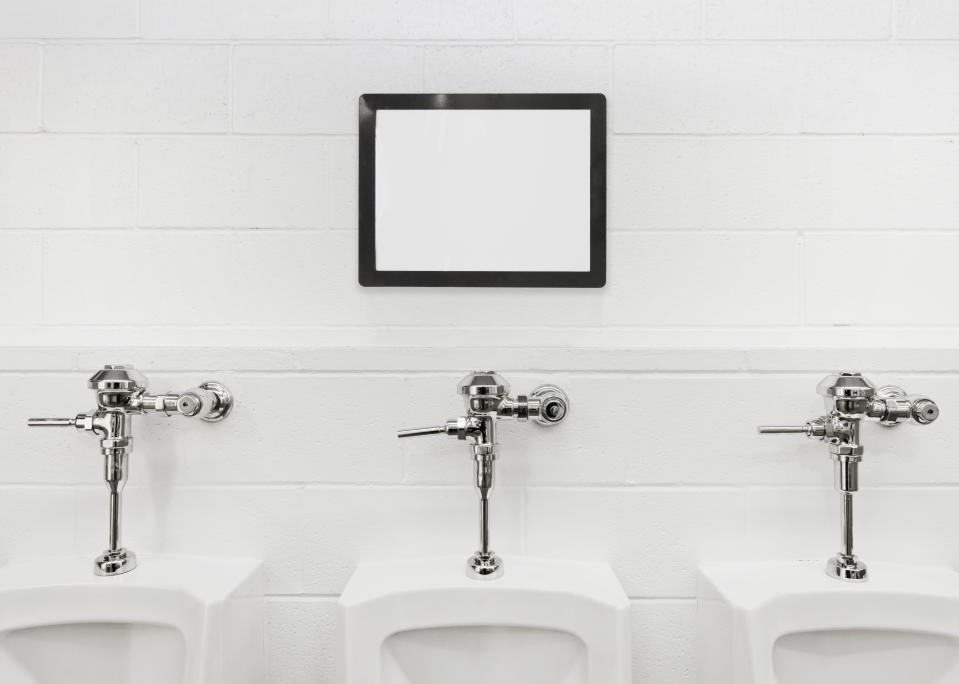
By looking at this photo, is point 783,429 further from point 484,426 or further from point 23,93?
point 23,93

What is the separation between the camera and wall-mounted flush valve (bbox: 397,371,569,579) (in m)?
0.90

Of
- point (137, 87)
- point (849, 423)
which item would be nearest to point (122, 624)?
point (137, 87)

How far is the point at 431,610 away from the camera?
863 mm

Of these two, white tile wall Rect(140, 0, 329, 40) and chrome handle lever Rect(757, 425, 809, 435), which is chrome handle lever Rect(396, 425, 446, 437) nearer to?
chrome handle lever Rect(757, 425, 809, 435)

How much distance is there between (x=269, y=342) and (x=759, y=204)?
0.87m

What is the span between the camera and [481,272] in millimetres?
1019

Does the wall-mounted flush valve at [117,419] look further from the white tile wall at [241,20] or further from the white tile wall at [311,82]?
the white tile wall at [241,20]

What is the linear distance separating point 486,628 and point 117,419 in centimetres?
65

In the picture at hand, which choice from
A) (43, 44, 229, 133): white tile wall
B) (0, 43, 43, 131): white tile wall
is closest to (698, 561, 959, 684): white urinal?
(43, 44, 229, 133): white tile wall

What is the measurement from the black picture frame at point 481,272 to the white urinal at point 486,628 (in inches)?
18.6

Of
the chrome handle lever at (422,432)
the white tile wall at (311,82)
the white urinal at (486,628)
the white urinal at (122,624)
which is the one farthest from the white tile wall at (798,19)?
the white urinal at (122,624)

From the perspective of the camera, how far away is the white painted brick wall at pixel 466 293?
0.98 metres

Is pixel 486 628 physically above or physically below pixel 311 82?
below

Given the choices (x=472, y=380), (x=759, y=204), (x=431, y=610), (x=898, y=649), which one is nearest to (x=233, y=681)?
(x=431, y=610)
